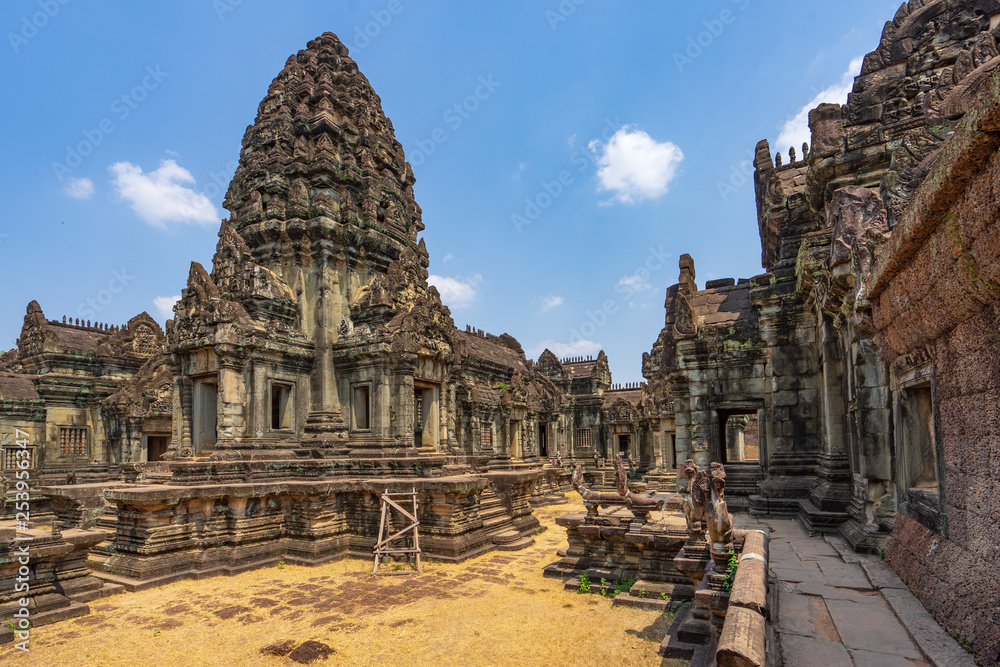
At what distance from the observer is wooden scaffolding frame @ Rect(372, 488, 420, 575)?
11188 mm

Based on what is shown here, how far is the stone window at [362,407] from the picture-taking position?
48.2ft

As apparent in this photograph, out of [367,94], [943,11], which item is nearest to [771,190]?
[943,11]

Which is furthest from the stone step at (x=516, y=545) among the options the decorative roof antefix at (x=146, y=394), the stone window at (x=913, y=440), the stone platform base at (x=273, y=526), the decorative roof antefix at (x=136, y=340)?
the decorative roof antefix at (x=136, y=340)

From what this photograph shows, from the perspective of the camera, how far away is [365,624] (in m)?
7.91

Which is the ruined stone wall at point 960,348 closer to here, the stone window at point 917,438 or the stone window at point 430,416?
the stone window at point 917,438

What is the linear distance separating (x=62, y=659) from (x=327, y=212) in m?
10.9

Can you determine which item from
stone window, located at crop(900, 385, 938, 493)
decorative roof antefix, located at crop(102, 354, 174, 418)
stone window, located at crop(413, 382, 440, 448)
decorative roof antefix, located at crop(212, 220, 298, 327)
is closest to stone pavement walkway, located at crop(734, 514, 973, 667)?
stone window, located at crop(900, 385, 938, 493)

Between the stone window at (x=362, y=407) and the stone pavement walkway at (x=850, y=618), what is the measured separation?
10671 millimetres

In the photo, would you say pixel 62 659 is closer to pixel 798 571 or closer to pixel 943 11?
pixel 798 571

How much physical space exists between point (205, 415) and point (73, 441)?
1303 centimetres

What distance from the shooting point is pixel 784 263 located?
11148 mm

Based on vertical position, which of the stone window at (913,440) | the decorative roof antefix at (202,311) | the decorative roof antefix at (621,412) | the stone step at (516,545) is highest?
the decorative roof antefix at (202,311)

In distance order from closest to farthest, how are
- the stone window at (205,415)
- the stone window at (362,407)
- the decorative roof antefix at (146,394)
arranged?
the stone window at (205,415) → the stone window at (362,407) → the decorative roof antefix at (146,394)

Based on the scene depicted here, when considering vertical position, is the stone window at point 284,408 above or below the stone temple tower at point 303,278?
below
